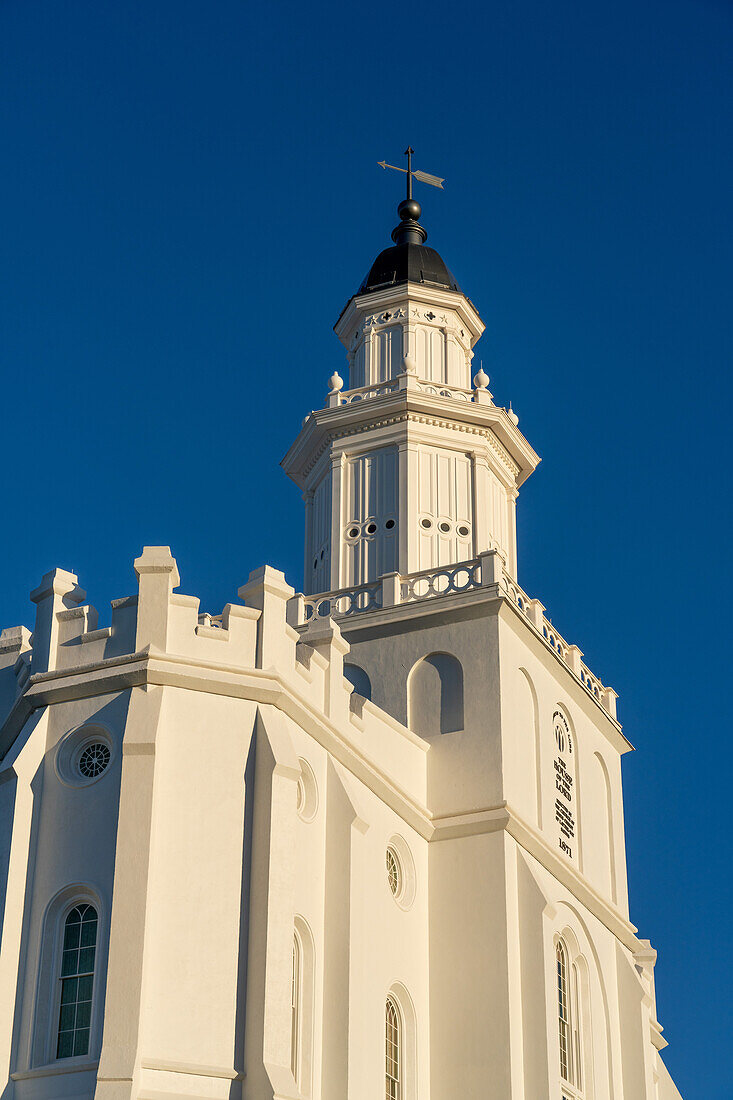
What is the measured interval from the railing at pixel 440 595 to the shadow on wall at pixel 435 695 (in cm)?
162

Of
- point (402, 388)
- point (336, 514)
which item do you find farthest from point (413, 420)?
point (336, 514)

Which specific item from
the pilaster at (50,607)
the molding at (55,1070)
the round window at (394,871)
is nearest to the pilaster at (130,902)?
the molding at (55,1070)

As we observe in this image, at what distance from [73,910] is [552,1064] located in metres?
A: 10.6

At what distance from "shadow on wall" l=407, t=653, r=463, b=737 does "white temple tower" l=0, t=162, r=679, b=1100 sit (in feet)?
0.18

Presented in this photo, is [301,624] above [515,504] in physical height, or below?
below

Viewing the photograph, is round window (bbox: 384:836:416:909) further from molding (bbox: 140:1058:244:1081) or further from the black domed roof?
the black domed roof

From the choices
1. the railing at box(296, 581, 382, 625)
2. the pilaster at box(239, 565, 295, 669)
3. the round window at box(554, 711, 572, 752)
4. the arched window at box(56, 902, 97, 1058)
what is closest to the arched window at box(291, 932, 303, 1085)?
the arched window at box(56, 902, 97, 1058)

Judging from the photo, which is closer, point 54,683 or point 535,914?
point 54,683

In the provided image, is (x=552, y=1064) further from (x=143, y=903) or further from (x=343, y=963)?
(x=143, y=903)

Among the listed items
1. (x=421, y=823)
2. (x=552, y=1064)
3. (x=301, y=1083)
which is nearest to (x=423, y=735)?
(x=421, y=823)

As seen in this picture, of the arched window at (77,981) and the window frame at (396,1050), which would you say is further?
the window frame at (396,1050)

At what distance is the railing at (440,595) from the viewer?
38156 millimetres

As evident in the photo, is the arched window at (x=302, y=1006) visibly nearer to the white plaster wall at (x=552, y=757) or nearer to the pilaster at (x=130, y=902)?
the pilaster at (x=130, y=902)

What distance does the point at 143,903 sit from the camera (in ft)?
89.8
